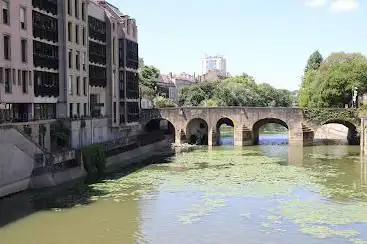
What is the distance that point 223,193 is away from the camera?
37.1 m

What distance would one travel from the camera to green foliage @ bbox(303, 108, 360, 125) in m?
70.7

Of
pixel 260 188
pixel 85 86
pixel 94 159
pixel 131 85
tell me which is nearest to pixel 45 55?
pixel 85 86

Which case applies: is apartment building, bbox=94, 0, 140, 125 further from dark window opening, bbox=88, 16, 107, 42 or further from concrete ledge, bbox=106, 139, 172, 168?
concrete ledge, bbox=106, 139, 172, 168

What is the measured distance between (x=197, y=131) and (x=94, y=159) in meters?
35.5

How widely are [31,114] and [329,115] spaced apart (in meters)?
41.3

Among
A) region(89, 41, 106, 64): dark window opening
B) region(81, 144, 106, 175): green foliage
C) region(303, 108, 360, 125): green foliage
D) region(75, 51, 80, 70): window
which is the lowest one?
region(81, 144, 106, 175): green foliage

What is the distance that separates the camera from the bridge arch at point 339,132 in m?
72.6

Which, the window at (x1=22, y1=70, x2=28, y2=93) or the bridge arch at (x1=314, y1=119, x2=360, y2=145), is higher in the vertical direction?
the window at (x1=22, y1=70, x2=28, y2=93)

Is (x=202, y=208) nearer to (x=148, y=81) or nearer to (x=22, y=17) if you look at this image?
(x=22, y=17)

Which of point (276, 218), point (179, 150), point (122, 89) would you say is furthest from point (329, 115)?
point (276, 218)

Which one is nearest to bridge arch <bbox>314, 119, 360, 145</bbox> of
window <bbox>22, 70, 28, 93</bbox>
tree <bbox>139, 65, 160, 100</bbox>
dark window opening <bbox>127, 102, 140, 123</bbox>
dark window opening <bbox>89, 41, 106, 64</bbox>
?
dark window opening <bbox>127, 102, 140, 123</bbox>

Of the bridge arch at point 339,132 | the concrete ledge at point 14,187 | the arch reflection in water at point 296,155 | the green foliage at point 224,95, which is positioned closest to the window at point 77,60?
the concrete ledge at point 14,187

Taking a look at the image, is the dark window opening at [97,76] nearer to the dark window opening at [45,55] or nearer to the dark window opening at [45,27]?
the dark window opening at [45,55]

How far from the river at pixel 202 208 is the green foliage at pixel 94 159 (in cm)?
173
